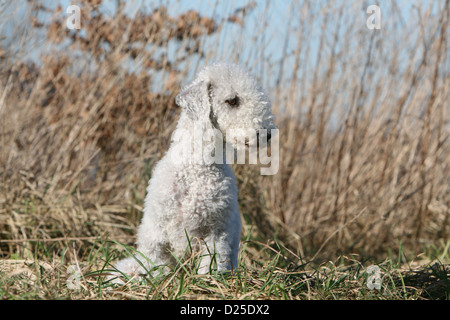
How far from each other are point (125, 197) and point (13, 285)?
1.94 metres

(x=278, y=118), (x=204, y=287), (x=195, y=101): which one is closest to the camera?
(x=204, y=287)

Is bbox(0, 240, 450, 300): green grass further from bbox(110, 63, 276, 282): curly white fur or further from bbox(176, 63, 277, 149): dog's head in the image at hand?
bbox(176, 63, 277, 149): dog's head

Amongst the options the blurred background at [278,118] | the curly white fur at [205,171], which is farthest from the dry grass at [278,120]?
the curly white fur at [205,171]

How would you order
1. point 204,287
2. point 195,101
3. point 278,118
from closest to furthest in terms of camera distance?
point 204,287, point 195,101, point 278,118

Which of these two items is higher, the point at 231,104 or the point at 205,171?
the point at 231,104

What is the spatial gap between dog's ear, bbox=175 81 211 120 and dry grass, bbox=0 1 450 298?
1.76 metres

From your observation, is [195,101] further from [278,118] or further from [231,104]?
[278,118]

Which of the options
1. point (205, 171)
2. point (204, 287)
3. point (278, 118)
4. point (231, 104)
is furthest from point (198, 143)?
point (278, 118)

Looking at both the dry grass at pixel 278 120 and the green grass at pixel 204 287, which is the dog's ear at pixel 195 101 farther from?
the dry grass at pixel 278 120

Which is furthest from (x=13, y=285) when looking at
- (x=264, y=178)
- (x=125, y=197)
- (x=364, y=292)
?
(x=264, y=178)

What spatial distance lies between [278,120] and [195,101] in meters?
2.40

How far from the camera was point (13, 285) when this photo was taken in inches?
88.4

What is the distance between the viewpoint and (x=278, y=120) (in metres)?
4.61

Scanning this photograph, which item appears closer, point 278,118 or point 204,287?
point 204,287
